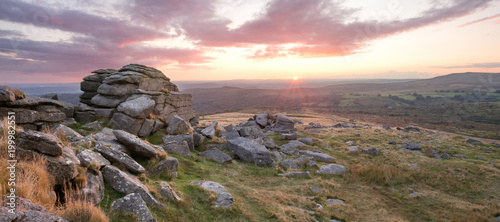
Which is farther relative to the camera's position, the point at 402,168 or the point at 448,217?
the point at 402,168

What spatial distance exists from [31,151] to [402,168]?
23432 millimetres

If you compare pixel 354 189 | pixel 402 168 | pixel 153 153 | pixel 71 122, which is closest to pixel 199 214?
pixel 153 153

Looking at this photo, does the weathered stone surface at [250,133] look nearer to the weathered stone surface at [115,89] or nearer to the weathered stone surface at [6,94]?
the weathered stone surface at [115,89]

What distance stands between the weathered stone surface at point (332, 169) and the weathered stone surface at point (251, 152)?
4275 mm

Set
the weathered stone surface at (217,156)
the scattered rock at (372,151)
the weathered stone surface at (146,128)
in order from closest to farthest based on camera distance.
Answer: the weathered stone surface at (217,156) → the weathered stone surface at (146,128) → the scattered rock at (372,151)

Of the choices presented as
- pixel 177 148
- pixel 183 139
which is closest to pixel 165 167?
pixel 177 148

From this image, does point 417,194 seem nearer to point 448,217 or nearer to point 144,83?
point 448,217

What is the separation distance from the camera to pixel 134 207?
289 inches

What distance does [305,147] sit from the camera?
27.1 meters

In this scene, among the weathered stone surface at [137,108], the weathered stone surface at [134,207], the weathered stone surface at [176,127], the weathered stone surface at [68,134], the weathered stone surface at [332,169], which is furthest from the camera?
the weathered stone surface at [176,127]

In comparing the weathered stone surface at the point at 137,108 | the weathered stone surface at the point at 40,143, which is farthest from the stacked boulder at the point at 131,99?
the weathered stone surface at the point at 40,143

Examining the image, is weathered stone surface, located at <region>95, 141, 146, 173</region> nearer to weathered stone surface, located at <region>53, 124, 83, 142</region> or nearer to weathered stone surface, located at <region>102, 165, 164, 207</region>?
weathered stone surface, located at <region>102, 165, 164, 207</region>

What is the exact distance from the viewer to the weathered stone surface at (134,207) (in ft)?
23.6

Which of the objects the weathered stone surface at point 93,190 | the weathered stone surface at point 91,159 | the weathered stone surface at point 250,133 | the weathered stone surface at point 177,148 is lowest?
the weathered stone surface at point 250,133
